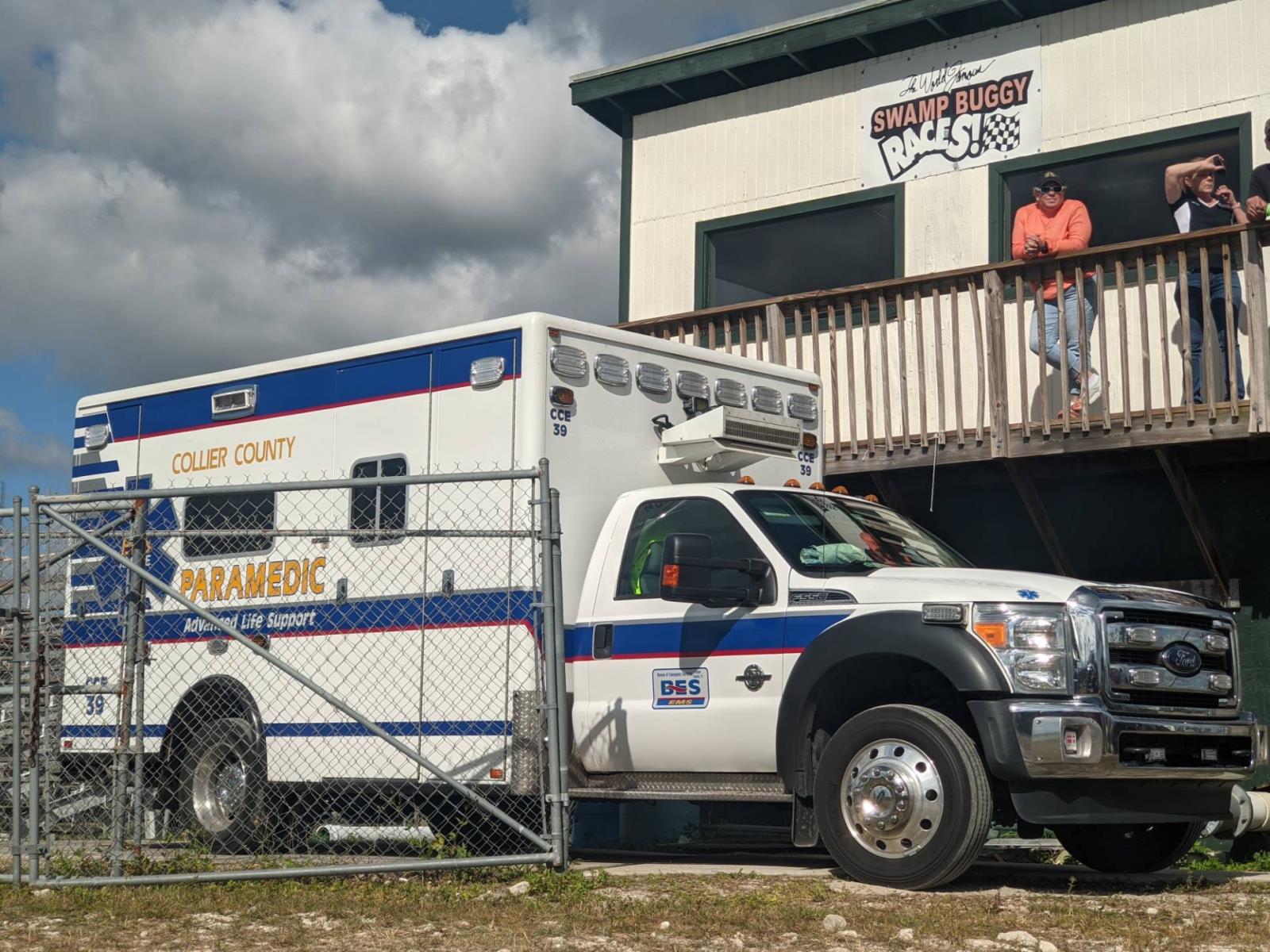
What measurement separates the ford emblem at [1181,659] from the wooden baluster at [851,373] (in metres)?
5.05

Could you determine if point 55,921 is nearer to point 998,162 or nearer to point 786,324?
point 786,324

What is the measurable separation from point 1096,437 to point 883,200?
4.11 meters

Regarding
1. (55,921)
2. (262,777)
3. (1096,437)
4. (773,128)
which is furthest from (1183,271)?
(55,921)

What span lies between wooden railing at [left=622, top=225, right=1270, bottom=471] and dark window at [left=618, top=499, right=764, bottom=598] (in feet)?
11.9

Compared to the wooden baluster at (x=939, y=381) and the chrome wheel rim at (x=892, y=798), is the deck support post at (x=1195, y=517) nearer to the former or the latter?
the wooden baluster at (x=939, y=381)

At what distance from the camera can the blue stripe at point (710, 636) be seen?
788 cm

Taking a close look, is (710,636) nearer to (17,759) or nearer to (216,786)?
(17,759)

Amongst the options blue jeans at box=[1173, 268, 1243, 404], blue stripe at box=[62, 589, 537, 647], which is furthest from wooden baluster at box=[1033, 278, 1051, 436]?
blue stripe at box=[62, 589, 537, 647]

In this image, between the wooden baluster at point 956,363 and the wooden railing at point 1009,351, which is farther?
the wooden baluster at point 956,363

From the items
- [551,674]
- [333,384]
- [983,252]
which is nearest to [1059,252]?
[983,252]

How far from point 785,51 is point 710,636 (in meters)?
8.34

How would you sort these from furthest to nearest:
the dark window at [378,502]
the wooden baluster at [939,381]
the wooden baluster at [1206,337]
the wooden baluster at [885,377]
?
the wooden baluster at [885,377] < the wooden baluster at [939,381] < the wooden baluster at [1206,337] < the dark window at [378,502]

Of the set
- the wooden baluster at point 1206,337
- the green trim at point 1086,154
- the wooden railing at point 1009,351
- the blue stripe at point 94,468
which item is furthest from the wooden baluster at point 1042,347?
the blue stripe at point 94,468

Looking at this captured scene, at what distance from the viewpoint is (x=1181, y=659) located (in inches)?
295
